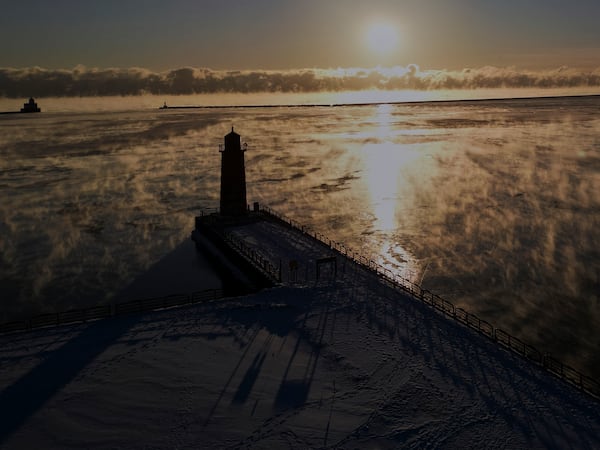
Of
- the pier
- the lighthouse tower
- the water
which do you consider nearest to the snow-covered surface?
the pier

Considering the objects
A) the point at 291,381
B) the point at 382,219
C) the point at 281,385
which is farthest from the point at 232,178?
the point at 281,385

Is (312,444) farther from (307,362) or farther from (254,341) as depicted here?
(254,341)

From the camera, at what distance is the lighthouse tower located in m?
43.6

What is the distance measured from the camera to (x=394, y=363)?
19422 mm

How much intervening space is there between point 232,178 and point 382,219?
17.5 metres

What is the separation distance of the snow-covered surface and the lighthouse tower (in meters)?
20.5

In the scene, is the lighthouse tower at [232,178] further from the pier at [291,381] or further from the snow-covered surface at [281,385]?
the snow-covered surface at [281,385]

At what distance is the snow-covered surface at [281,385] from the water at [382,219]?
301 inches

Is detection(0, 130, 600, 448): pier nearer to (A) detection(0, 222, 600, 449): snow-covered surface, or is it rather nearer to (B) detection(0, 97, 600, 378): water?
(A) detection(0, 222, 600, 449): snow-covered surface

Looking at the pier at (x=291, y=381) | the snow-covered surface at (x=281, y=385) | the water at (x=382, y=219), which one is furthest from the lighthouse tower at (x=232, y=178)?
the snow-covered surface at (x=281, y=385)

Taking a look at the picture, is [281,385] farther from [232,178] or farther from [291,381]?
[232,178]

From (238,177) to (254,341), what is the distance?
24.7 m

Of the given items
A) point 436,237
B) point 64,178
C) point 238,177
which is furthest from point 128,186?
point 436,237

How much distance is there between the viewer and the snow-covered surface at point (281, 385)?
15398mm
